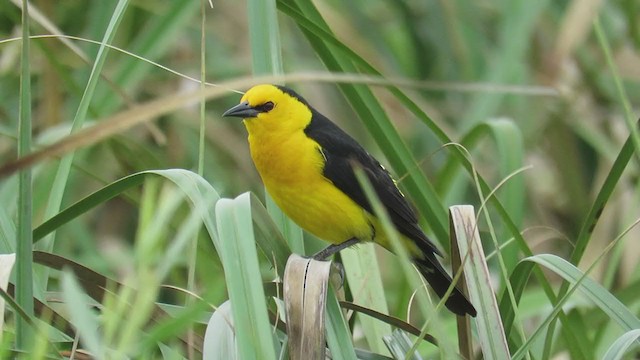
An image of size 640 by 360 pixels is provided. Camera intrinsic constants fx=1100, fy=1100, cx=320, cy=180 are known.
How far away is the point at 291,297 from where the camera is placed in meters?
1.62

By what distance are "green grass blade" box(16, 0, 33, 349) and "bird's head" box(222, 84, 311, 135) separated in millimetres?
1001

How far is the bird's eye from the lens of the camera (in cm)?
260

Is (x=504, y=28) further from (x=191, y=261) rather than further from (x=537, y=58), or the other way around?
(x=191, y=261)

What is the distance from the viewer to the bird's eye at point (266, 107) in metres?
2.60

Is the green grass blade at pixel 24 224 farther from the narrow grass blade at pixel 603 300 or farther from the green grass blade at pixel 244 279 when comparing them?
the narrow grass blade at pixel 603 300

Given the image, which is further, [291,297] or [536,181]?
[536,181]

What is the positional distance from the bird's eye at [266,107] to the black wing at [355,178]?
0.34 feet

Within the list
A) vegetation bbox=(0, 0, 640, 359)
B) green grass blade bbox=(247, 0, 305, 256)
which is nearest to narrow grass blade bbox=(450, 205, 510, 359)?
vegetation bbox=(0, 0, 640, 359)

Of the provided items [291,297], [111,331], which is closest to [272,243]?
[291,297]

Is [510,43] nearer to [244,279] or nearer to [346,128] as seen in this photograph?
[346,128]

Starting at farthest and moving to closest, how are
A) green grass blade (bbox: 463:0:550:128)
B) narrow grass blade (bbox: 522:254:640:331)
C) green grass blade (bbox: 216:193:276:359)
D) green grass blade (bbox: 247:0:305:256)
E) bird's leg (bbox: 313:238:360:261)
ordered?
green grass blade (bbox: 463:0:550:128), bird's leg (bbox: 313:238:360:261), green grass blade (bbox: 247:0:305:256), narrow grass blade (bbox: 522:254:640:331), green grass blade (bbox: 216:193:276:359)

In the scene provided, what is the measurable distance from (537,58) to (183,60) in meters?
1.44

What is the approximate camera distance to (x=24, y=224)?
4.85 ft

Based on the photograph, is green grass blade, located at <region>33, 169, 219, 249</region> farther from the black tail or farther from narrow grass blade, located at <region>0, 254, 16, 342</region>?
the black tail
